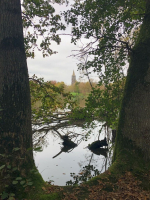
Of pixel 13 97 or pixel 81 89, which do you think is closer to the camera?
pixel 13 97

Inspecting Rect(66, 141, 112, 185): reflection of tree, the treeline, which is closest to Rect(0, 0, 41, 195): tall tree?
Rect(66, 141, 112, 185): reflection of tree

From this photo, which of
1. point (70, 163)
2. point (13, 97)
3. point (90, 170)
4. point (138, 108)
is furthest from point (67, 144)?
point (13, 97)

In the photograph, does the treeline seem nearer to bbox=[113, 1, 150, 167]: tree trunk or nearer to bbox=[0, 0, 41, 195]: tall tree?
bbox=[113, 1, 150, 167]: tree trunk

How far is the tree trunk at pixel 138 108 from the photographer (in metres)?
3.58

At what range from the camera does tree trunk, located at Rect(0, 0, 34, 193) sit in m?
2.89

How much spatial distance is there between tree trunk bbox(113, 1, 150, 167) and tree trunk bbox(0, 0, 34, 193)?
200cm

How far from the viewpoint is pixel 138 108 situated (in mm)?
3666

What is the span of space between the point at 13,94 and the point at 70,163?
521 cm

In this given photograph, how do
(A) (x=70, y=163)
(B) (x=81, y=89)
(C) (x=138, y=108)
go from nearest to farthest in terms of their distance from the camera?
(C) (x=138, y=108) < (A) (x=70, y=163) < (B) (x=81, y=89)

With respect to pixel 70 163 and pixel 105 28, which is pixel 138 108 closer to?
pixel 105 28

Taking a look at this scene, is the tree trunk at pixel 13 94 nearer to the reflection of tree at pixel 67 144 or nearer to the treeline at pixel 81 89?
the treeline at pixel 81 89

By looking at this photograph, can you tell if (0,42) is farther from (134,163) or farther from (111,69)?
(134,163)

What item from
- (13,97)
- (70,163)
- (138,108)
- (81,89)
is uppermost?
(13,97)

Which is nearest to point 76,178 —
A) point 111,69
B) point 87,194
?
point 87,194
